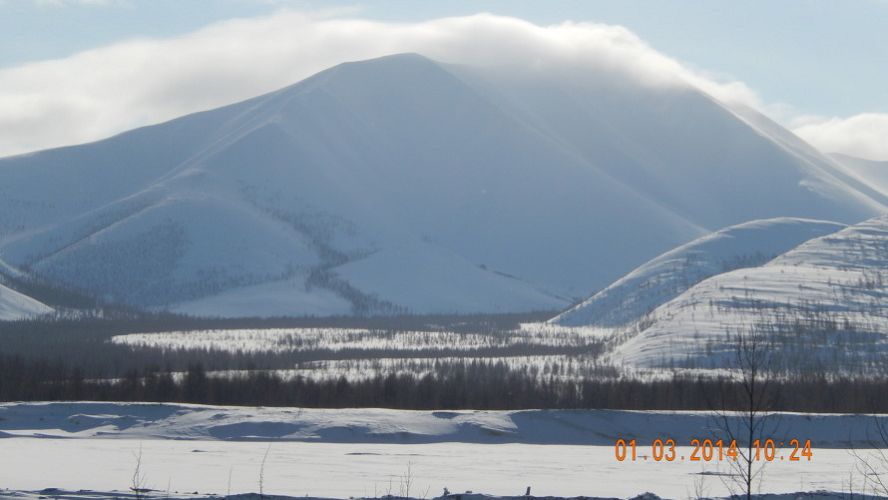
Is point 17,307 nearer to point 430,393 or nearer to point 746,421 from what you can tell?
point 430,393

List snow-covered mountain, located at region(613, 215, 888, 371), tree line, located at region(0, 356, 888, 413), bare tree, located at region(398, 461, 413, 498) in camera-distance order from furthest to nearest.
Result: 1. snow-covered mountain, located at region(613, 215, 888, 371)
2. tree line, located at region(0, 356, 888, 413)
3. bare tree, located at region(398, 461, 413, 498)

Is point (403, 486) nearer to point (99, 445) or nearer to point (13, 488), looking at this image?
point (13, 488)

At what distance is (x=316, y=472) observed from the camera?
120ft

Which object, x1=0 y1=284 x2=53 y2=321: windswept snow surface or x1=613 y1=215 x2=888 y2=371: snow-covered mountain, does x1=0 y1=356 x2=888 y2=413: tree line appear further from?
x1=0 y1=284 x2=53 y2=321: windswept snow surface

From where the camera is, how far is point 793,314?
370 feet

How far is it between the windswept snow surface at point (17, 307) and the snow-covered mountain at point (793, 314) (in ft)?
272

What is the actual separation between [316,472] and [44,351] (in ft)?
282

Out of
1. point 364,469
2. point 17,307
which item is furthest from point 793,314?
point 17,307

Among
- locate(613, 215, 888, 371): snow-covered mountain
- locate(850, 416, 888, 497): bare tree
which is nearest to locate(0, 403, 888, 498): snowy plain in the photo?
locate(850, 416, 888, 497): bare tree

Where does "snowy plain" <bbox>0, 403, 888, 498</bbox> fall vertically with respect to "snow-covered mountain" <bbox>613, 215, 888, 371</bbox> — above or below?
below

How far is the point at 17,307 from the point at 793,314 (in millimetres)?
107966

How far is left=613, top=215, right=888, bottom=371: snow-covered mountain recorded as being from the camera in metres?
99.2

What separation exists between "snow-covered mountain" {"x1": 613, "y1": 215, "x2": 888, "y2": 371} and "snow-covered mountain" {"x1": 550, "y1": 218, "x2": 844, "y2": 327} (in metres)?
21.7

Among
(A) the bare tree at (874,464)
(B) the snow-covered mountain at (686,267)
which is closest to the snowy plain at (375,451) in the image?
(A) the bare tree at (874,464)
